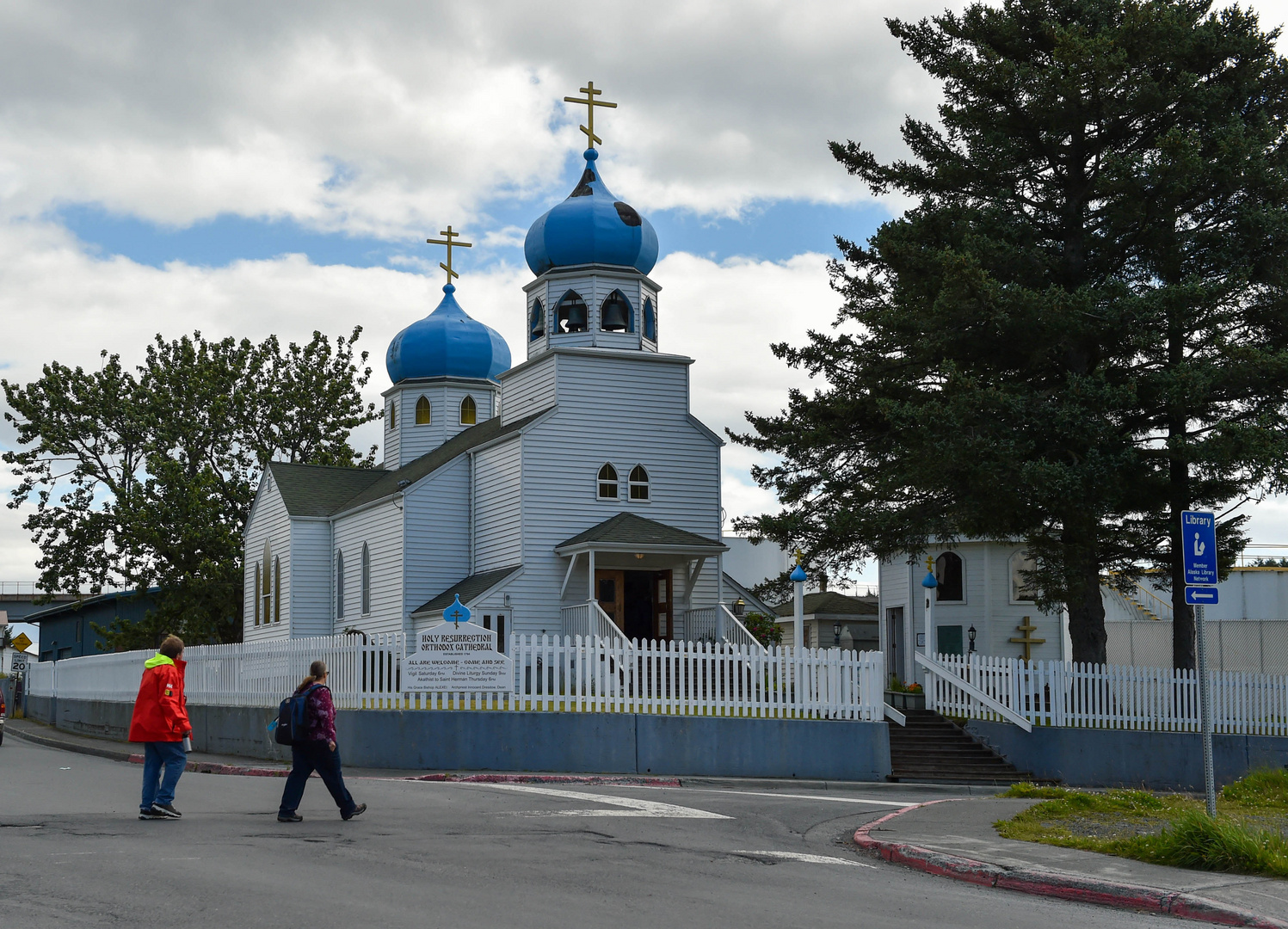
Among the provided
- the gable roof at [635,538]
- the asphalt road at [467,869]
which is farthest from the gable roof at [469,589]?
the asphalt road at [467,869]

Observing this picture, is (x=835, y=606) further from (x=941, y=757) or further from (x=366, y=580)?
(x=941, y=757)

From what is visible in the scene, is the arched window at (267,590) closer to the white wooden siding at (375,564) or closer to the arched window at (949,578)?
the white wooden siding at (375,564)

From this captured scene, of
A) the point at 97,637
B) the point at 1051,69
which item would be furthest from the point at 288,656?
the point at 97,637

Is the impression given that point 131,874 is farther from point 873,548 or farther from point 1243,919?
point 873,548

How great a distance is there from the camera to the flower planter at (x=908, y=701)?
24703mm

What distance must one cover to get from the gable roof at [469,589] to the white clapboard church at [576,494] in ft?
0.21

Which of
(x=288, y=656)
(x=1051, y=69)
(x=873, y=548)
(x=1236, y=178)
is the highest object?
(x=1051, y=69)

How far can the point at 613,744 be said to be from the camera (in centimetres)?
1973

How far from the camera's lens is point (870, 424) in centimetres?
2491

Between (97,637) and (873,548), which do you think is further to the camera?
(97,637)

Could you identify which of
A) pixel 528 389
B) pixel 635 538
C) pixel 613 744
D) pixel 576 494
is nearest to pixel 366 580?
pixel 528 389

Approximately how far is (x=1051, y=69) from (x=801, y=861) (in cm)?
1603

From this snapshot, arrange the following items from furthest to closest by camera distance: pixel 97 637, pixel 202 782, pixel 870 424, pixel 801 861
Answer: pixel 97 637 → pixel 870 424 → pixel 202 782 → pixel 801 861

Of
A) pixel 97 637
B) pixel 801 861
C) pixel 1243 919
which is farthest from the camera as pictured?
pixel 97 637
